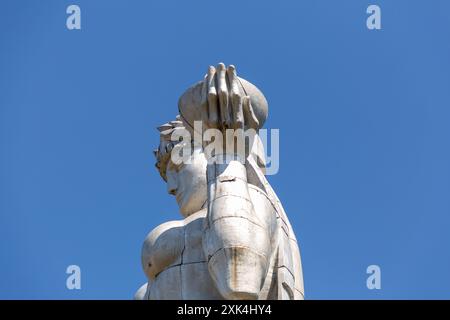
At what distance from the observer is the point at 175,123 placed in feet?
62.7

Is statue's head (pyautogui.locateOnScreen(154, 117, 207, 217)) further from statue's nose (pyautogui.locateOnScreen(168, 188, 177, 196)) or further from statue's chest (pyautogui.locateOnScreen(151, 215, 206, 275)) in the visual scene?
statue's chest (pyautogui.locateOnScreen(151, 215, 206, 275))

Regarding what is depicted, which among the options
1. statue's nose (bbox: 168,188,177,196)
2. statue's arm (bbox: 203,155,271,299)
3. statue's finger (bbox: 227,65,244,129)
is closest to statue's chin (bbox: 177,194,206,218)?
statue's nose (bbox: 168,188,177,196)

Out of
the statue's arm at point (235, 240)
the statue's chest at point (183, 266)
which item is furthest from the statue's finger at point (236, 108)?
the statue's chest at point (183, 266)

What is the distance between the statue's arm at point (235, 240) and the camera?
15.4m

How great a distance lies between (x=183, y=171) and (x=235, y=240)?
110 inches

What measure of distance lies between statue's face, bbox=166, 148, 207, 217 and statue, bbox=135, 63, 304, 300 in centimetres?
1

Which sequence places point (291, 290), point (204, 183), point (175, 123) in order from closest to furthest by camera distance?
point (291, 290) → point (204, 183) → point (175, 123)

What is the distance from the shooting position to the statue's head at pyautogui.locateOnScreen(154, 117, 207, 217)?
1762 centimetres

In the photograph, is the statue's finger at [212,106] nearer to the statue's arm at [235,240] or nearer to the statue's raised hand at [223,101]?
the statue's raised hand at [223,101]

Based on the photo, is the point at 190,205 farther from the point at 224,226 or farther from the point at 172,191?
the point at 224,226
